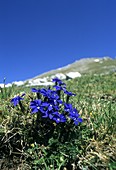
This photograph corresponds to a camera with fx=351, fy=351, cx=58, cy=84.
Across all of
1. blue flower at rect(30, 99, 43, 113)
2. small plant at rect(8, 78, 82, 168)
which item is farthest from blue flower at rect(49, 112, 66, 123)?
blue flower at rect(30, 99, 43, 113)

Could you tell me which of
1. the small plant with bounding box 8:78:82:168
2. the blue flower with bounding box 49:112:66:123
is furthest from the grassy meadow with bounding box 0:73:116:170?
the blue flower with bounding box 49:112:66:123

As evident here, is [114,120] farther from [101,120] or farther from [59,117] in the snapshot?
[59,117]

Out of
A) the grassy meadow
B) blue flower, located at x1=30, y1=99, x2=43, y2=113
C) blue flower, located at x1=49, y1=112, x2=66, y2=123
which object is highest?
blue flower, located at x1=30, y1=99, x2=43, y2=113

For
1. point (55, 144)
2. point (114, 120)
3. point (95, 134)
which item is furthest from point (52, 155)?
point (114, 120)

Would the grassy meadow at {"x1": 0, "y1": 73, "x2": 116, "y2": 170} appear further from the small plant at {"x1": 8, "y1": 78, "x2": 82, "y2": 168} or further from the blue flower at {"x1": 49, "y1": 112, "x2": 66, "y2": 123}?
the blue flower at {"x1": 49, "y1": 112, "x2": 66, "y2": 123}

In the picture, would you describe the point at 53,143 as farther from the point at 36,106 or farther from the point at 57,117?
the point at 36,106

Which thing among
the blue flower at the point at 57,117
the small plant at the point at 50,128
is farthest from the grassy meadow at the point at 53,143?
the blue flower at the point at 57,117

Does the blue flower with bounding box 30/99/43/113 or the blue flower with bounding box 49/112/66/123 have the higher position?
the blue flower with bounding box 30/99/43/113

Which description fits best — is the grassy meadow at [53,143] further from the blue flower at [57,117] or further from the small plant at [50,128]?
the blue flower at [57,117]

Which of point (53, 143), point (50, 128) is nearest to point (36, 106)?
point (50, 128)

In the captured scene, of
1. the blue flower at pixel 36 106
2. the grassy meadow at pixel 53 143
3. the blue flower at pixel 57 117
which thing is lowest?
the grassy meadow at pixel 53 143

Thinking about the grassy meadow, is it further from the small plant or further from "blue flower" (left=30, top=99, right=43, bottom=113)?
"blue flower" (left=30, top=99, right=43, bottom=113)
